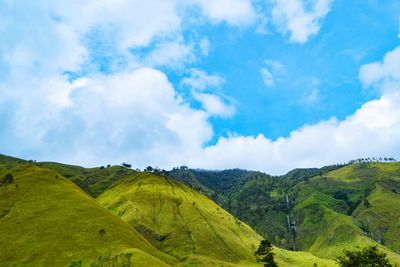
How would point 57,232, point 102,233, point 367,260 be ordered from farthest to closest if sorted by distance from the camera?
point 102,233, point 57,232, point 367,260

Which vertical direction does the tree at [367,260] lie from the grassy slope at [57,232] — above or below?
below

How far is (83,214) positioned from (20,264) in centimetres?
4256

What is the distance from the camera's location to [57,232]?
16438cm

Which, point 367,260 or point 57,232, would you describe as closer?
point 367,260

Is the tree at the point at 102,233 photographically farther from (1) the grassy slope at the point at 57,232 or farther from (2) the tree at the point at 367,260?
(2) the tree at the point at 367,260

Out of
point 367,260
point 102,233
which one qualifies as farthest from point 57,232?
point 367,260

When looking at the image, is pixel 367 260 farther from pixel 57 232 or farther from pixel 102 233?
pixel 57 232

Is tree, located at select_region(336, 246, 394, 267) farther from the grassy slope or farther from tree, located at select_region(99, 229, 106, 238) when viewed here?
tree, located at select_region(99, 229, 106, 238)

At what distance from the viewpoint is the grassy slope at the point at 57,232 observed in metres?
149

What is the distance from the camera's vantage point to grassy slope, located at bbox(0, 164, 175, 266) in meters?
149

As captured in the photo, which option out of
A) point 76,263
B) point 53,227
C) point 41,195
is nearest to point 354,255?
point 76,263

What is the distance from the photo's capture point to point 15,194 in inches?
7766

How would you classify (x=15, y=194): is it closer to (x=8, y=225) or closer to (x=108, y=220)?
(x=8, y=225)

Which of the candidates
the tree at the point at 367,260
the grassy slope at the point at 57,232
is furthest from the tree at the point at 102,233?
the tree at the point at 367,260
